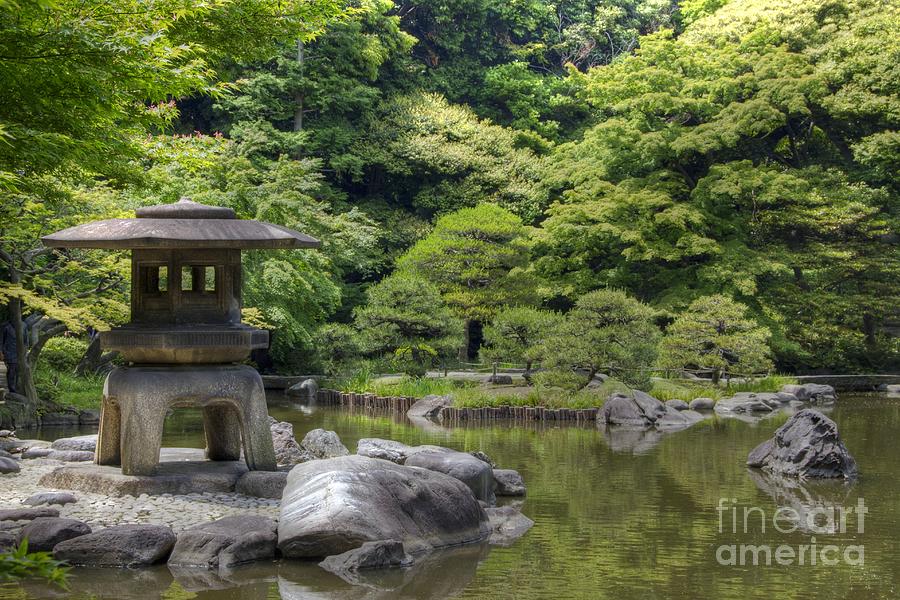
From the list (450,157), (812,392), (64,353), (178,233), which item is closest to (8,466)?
(178,233)

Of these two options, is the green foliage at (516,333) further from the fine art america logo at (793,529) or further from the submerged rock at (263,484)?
the submerged rock at (263,484)

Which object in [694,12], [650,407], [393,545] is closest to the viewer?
[393,545]

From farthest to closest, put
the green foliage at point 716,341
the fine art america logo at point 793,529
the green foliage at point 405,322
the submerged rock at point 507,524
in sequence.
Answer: the green foliage at point 716,341 < the green foliage at point 405,322 < the submerged rock at point 507,524 < the fine art america logo at point 793,529

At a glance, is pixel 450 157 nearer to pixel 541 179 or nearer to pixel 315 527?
pixel 541 179

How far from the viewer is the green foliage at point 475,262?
24.3m

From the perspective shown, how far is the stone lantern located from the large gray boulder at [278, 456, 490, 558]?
1.15 m

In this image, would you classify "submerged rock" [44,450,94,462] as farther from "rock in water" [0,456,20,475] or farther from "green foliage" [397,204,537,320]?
"green foliage" [397,204,537,320]

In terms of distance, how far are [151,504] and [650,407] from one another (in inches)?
440

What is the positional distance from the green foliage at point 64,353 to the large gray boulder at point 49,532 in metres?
12.7

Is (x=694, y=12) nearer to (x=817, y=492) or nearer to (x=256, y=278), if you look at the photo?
(x=256, y=278)

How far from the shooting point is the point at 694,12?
3353cm

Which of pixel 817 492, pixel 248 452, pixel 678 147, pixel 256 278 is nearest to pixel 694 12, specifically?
pixel 678 147

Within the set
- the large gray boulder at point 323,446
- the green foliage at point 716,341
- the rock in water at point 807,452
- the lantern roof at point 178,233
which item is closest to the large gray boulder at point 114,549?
the lantern roof at point 178,233

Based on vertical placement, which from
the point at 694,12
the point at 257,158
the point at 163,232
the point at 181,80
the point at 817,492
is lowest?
the point at 817,492
